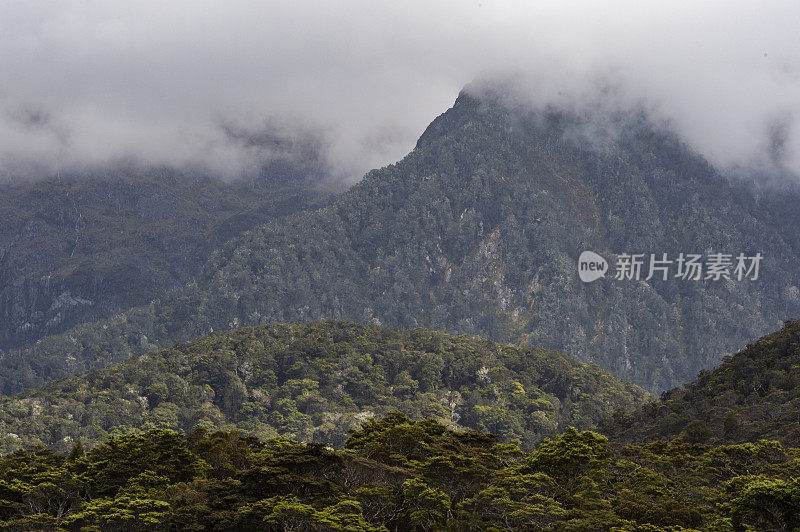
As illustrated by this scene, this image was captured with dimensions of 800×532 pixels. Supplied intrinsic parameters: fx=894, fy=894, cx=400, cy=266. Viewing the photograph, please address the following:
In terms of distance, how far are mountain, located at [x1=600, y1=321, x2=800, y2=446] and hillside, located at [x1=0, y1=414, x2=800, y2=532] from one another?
87.7 ft

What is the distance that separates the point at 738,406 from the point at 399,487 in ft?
222

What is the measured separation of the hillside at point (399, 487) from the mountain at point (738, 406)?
87.7 ft

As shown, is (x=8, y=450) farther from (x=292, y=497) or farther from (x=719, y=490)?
(x=719, y=490)

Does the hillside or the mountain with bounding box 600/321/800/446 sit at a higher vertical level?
the mountain with bounding box 600/321/800/446

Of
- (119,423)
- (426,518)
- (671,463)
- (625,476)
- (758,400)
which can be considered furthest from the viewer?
(119,423)

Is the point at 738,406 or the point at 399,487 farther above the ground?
the point at 738,406

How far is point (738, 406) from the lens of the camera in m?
114

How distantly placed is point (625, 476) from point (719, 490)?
7.23 m

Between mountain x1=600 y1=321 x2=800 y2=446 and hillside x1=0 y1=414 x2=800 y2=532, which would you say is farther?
mountain x1=600 y1=321 x2=800 y2=446

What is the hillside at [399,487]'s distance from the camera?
179 ft

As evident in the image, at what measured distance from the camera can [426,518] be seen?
5769cm

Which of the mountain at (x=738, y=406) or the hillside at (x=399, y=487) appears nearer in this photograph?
the hillside at (x=399, y=487)

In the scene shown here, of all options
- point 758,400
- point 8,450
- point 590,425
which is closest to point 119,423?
point 8,450

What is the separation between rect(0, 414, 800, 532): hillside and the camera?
179 feet
